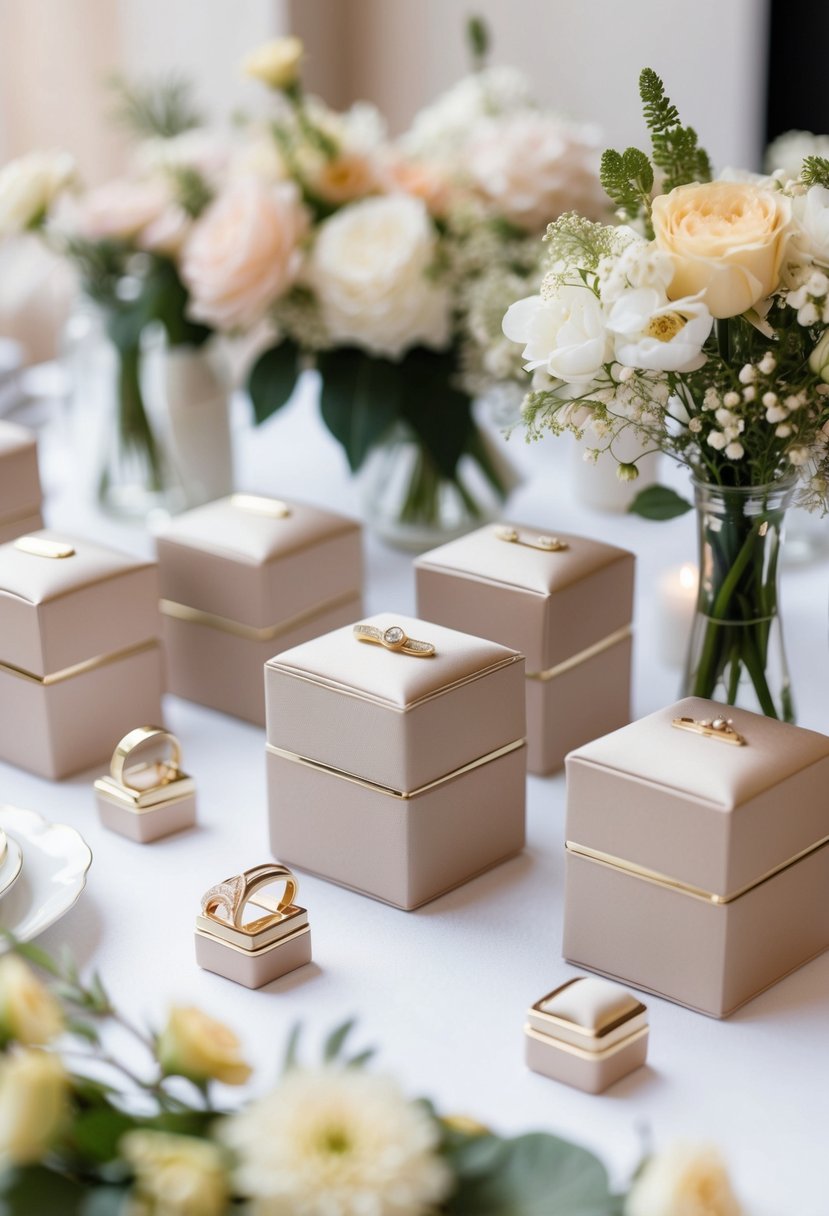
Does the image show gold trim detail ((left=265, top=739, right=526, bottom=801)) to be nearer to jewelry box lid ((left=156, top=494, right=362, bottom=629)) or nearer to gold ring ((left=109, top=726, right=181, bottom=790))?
gold ring ((left=109, top=726, right=181, bottom=790))

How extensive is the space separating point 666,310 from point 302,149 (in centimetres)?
78

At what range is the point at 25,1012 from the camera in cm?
58

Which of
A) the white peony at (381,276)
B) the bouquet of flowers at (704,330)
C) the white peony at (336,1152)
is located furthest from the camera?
the white peony at (381,276)

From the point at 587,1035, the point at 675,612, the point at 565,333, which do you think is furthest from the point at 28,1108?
the point at 675,612

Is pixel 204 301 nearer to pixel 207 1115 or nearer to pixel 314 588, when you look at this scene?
pixel 314 588

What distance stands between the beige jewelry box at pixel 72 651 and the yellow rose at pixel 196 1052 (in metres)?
0.57

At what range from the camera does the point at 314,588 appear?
1274 millimetres

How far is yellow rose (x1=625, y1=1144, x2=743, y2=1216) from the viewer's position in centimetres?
55

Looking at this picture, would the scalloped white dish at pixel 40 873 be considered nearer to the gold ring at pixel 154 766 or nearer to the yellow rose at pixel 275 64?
the gold ring at pixel 154 766

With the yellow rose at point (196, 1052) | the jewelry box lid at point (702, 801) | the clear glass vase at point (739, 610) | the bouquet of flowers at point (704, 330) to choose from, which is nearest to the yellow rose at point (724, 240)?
the bouquet of flowers at point (704, 330)

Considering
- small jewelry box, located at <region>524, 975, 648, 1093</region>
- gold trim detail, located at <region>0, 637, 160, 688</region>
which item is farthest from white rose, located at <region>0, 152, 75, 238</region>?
small jewelry box, located at <region>524, 975, 648, 1093</region>

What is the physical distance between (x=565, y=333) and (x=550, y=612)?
0.27m

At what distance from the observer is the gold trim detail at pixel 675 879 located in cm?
85

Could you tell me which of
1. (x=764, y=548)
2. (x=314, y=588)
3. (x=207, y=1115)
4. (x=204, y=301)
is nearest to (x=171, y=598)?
(x=314, y=588)
